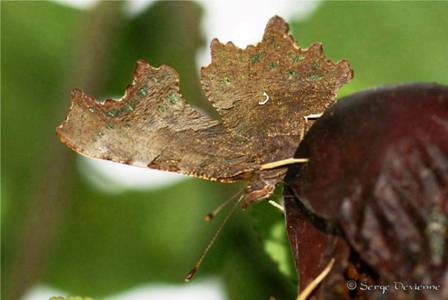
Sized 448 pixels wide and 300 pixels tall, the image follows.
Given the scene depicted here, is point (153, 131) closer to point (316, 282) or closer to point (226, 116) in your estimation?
point (226, 116)

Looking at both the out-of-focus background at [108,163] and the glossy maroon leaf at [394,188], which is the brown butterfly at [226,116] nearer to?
the glossy maroon leaf at [394,188]

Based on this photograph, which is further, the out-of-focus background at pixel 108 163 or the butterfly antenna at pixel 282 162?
the out-of-focus background at pixel 108 163

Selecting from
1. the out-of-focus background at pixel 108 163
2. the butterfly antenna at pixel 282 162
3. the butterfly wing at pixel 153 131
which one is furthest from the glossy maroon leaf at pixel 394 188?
the out-of-focus background at pixel 108 163

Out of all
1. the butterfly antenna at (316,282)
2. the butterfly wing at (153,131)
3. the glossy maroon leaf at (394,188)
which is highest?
the butterfly wing at (153,131)

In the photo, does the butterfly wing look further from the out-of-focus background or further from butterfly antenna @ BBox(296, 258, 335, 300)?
the out-of-focus background

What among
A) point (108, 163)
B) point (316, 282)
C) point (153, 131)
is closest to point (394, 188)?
point (316, 282)

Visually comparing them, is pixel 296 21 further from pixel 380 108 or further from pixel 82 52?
pixel 380 108
